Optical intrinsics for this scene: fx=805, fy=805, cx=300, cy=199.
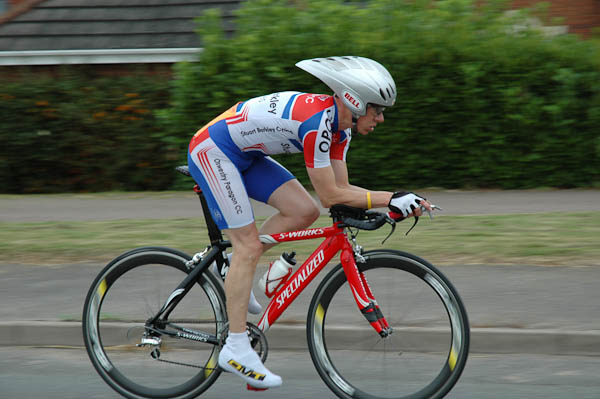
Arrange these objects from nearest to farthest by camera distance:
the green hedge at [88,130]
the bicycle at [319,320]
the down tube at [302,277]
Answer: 1. the bicycle at [319,320]
2. the down tube at [302,277]
3. the green hedge at [88,130]

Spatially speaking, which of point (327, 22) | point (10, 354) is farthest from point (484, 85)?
point (10, 354)

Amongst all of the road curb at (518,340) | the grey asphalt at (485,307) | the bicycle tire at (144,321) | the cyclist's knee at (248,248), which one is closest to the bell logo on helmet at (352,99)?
the cyclist's knee at (248,248)

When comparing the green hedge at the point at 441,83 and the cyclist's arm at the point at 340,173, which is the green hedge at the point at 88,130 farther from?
the cyclist's arm at the point at 340,173

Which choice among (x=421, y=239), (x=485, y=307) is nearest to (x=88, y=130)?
(x=421, y=239)

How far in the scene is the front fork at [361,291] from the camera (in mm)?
4176

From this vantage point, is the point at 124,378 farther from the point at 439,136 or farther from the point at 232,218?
the point at 439,136

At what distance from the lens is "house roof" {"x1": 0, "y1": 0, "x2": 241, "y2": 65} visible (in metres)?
15.2

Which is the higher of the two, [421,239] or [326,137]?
[326,137]

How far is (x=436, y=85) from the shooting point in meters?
11.4

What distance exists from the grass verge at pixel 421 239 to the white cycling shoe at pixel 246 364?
3.04 metres

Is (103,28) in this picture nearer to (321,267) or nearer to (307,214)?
(307,214)

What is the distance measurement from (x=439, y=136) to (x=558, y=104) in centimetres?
170

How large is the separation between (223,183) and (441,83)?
301 inches

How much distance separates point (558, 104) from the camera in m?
11.3
